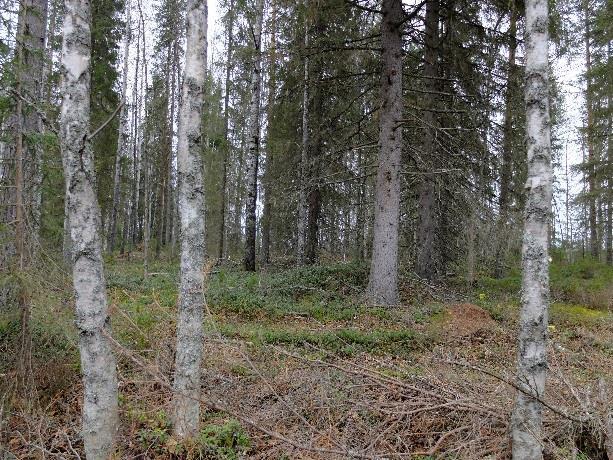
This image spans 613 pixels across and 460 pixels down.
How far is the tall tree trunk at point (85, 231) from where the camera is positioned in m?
3.68

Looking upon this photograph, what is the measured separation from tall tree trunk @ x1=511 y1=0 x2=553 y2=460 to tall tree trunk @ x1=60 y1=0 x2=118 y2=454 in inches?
136

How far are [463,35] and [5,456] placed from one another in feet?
41.5

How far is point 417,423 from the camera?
424 cm

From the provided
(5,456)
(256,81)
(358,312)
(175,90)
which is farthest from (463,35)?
(175,90)

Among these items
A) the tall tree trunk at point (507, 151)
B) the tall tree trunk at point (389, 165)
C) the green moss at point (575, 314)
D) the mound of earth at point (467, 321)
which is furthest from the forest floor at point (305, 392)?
the tall tree trunk at point (507, 151)

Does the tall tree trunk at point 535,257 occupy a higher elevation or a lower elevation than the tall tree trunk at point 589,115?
lower

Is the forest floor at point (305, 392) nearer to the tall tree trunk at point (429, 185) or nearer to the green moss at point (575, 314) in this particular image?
the green moss at point (575, 314)

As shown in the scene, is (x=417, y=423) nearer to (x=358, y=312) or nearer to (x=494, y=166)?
(x=358, y=312)

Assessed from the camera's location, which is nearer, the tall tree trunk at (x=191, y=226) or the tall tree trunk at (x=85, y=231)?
the tall tree trunk at (x=85, y=231)

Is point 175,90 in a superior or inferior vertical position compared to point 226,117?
superior

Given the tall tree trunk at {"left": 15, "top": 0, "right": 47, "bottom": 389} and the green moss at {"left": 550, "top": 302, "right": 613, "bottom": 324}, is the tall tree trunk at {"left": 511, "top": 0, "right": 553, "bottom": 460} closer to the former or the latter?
the tall tree trunk at {"left": 15, "top": 0, "right": 47, "bottom": 389}

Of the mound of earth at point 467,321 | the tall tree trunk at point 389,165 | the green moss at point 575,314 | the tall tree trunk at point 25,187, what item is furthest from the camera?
the tall tree trunk at point 389,165

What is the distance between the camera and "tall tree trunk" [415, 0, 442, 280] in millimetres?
11781

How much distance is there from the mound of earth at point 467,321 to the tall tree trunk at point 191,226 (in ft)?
18.1
